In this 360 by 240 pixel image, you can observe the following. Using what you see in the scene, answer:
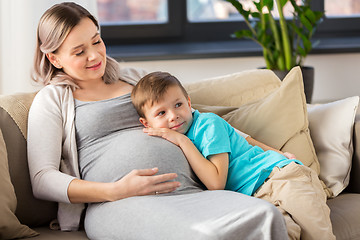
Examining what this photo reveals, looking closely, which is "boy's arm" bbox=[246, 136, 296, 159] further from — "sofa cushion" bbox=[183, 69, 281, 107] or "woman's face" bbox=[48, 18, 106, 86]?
"woman's face" bbox=[48, 18, 106, 86]

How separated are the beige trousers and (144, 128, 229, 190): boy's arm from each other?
120 millimetres

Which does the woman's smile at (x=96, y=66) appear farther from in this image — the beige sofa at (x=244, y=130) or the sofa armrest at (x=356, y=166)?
the sofa armrest at (x=356, y=166)

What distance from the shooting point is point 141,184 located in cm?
158

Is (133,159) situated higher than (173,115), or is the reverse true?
(173,115)

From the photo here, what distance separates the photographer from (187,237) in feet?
4.50

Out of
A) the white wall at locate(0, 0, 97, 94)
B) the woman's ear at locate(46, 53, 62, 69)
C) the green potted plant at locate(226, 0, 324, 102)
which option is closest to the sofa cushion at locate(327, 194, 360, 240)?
the woman's ear at locate(46, 53, 62, 69)

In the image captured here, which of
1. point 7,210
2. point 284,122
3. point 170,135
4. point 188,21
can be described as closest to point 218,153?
point 170,135

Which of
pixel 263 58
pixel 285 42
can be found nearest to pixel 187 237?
pixel 285 42

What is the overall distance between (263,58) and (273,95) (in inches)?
53.3

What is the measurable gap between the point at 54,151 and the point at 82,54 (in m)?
0.33

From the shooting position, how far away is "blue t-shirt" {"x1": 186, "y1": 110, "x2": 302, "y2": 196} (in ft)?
5.54

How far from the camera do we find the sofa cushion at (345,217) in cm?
166

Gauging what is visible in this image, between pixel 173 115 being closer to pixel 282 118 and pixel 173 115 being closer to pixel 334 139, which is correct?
pixel 282 118

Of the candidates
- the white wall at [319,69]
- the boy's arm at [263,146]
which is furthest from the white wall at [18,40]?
the boy's arm at [263,146]
